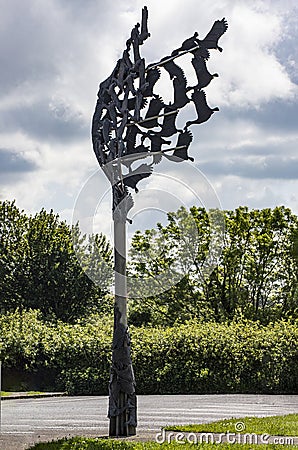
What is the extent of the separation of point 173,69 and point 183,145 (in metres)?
0.95

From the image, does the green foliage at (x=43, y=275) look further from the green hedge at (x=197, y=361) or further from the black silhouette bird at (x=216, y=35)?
the black silhouette bird at (x=216, y=35)

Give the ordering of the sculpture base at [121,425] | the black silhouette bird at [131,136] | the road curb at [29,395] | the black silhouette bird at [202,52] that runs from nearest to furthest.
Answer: the sculpture base at [121,425]
the black silhouette bird at [202,52]
the black silhouette bird at [131,136]
the road curb at [29,395]

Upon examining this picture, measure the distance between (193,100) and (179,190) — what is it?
1.15 m

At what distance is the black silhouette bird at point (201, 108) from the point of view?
822 centimetres

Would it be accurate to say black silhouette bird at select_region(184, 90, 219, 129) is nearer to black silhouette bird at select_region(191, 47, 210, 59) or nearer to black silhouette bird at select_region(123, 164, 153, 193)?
black silhouette bird at select_region(191, 47, 210, 59)

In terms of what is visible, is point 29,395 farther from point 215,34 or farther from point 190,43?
point 215,34

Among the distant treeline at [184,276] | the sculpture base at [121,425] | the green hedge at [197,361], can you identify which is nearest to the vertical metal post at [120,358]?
the sculpture base at [121,425]

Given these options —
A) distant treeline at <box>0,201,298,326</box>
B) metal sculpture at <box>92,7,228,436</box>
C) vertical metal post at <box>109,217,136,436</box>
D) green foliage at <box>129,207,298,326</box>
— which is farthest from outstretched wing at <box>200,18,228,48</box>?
green foliage at <box>129,207,298,326</box>

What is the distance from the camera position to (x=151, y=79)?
848 centimetres

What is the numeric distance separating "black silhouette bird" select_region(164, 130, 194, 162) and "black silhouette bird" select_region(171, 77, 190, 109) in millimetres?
346

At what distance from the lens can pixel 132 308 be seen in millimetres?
26000

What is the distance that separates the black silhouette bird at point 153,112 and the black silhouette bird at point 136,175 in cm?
52

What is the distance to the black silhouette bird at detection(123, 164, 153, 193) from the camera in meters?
8.41

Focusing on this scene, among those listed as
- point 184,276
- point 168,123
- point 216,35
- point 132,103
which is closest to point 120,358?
point 168,123
